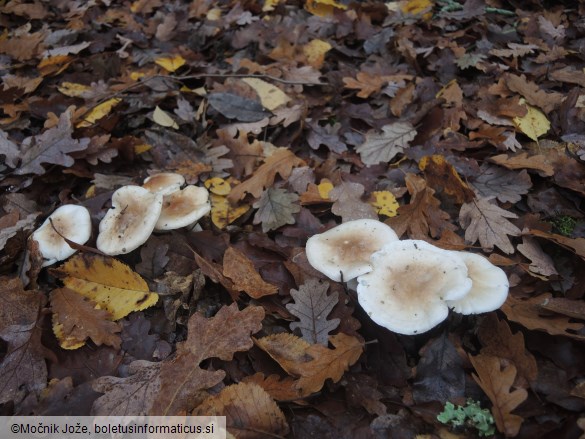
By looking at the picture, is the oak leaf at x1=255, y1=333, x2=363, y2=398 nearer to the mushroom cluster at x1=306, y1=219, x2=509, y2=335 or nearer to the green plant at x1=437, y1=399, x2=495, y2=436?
the mushroom cluster at x1=306, y1=219, x2=509, y2=335

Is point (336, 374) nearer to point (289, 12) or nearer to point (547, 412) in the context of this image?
point (547, 412)

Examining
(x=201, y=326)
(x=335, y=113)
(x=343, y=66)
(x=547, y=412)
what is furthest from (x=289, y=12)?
(x=547, y=412)

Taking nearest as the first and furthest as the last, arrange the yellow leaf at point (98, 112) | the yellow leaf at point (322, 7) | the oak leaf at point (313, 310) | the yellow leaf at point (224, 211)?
the oak leaf at point (313, 310) < the yellow leaf at point (224, 211) < the yellow leaf at point (98, 112) < the yellow leaf at point (322, 7)

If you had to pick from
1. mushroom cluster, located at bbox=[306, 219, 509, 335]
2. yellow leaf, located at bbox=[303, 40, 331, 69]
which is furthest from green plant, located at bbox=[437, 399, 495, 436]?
yellow leaf, located at bbox=[303, 40, 331, 69]

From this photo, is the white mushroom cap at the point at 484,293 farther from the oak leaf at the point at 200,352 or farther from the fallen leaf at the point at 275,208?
the fallen leaf at the point at 275,208

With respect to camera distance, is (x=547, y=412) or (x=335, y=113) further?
(x=335, y=113)

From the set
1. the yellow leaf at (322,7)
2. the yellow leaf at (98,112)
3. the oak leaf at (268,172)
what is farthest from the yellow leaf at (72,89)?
the yellow leaf at (322,7)
